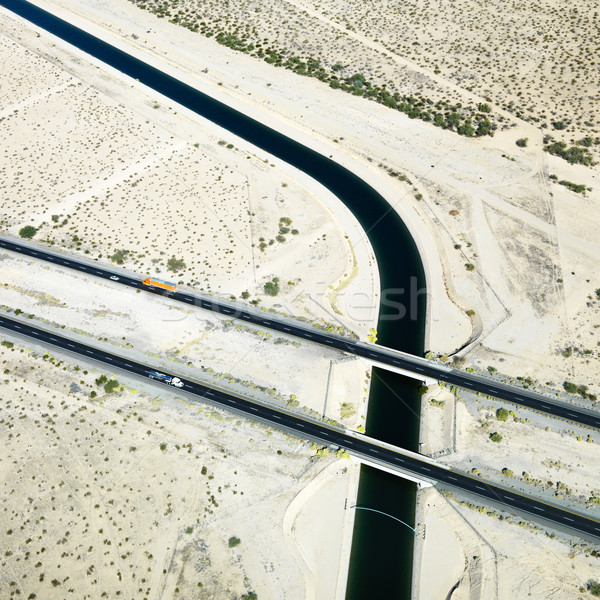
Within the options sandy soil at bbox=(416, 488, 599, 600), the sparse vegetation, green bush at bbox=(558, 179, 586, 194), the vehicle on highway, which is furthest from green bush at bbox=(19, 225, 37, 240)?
green bush at bbox=(558, 179, 586, 194)

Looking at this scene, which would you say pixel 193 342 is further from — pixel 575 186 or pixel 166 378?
pixel 575 186

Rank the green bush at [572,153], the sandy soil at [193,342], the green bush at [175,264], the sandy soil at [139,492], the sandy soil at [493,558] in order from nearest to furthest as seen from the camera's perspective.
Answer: the sandy soil at [139,492] < the sandy soil at [493,558] < the sandy soil at [193,342] < the green bush at [175,264] < the green bush at [572,153]

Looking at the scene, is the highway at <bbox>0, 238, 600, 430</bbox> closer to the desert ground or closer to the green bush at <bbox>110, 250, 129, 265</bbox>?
the green bush at <bbox>110, 250, 129, 265</bbox>

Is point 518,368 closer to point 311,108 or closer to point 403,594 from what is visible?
point 403,594

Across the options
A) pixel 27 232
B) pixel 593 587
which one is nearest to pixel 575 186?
pixel 593 587

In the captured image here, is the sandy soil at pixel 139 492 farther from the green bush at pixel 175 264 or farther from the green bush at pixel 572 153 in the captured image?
the green bush at pixel 572 153

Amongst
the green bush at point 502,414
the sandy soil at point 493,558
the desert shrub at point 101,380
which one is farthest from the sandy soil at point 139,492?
the green bush at point 502,414
